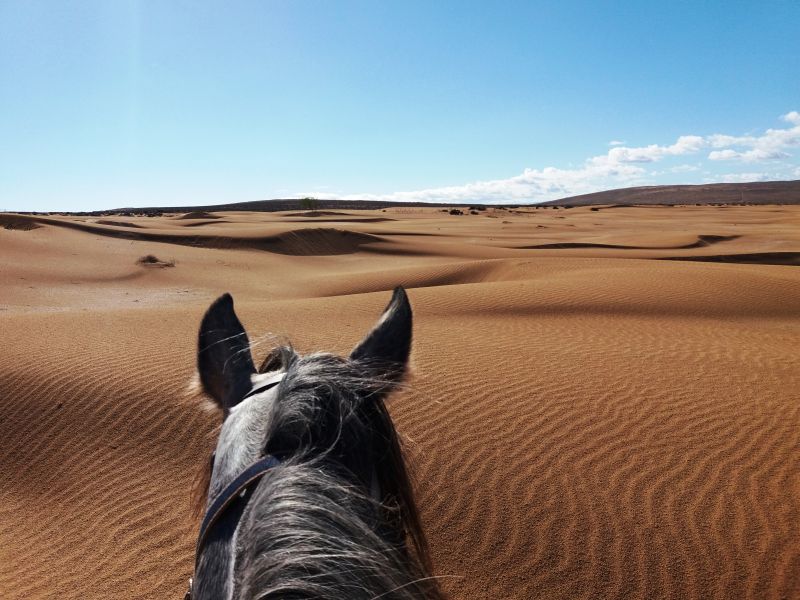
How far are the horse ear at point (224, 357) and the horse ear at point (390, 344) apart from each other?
0.37 m

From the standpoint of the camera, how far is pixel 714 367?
6.69 m

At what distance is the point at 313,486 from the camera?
3.59 ft

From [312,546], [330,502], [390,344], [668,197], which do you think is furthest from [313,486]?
[668,197]

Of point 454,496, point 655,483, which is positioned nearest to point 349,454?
point 454,496

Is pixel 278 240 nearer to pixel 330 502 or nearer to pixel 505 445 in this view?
pixel 505 445

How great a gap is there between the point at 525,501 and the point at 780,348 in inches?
224

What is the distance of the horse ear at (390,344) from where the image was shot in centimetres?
165

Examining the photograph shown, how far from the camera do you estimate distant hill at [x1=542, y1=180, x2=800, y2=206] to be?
12125 centimetres

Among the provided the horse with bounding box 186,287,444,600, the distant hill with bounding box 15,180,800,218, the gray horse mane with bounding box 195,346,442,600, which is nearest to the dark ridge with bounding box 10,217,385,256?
the horse with bounding box 186,287,444,600

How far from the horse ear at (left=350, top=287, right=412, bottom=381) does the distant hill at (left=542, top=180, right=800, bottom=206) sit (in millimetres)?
116626

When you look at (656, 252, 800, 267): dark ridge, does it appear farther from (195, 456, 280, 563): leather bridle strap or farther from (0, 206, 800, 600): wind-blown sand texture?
(195, 456, 280, 563): leather bridle strap

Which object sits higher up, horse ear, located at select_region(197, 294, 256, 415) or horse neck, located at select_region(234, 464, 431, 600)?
horse ear, located at select_region(197, 294, 256, 415)

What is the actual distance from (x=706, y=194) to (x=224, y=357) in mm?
158324

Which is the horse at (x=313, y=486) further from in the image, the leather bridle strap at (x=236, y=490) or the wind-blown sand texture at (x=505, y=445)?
the wind-blown sand texture at (x=505, y=445)
